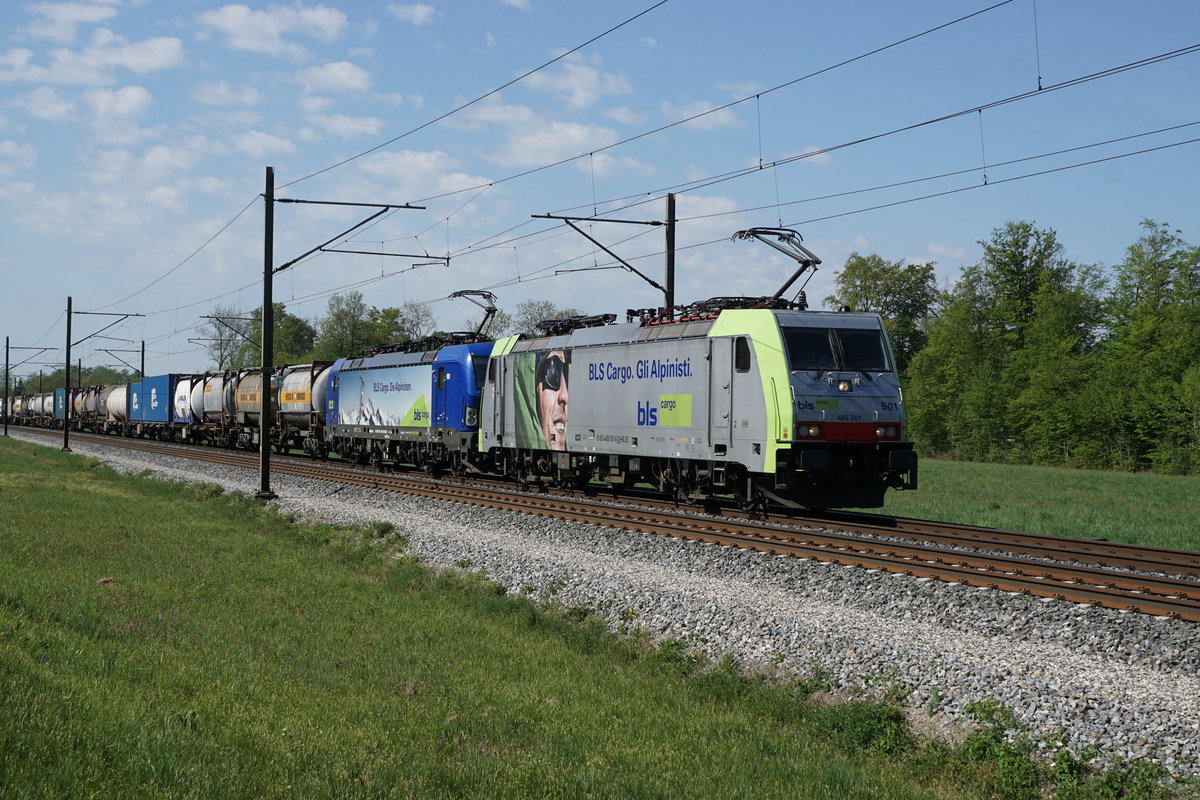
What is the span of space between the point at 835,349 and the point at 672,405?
11.4 feet

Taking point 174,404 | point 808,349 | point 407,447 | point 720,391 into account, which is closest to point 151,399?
point 174,404

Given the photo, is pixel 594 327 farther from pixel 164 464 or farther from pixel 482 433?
pixel 164 464

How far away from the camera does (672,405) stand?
63.8ft

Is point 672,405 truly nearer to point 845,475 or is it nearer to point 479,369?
point 845,475

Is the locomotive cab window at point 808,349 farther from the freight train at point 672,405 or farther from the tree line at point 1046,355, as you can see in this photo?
the tree line at point 1046,355

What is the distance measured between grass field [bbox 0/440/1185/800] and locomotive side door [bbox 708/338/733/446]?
5773 mm

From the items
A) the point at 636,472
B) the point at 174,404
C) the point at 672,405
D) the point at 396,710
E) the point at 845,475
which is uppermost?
the point at 174,404

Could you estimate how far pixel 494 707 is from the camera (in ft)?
27.5

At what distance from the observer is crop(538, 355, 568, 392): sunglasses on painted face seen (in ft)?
76.2

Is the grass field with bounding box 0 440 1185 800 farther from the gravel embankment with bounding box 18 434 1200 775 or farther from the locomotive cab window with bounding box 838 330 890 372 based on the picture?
the locomotive cab window with bounding box 838 330 890 372

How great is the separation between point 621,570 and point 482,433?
13.3 m

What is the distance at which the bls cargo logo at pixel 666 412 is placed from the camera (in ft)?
62.5

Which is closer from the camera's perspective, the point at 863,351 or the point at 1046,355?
the point at 863,351

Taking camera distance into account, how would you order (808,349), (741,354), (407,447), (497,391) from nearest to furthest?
(808,349) → (741,354) → (497,391) → (407,447)
